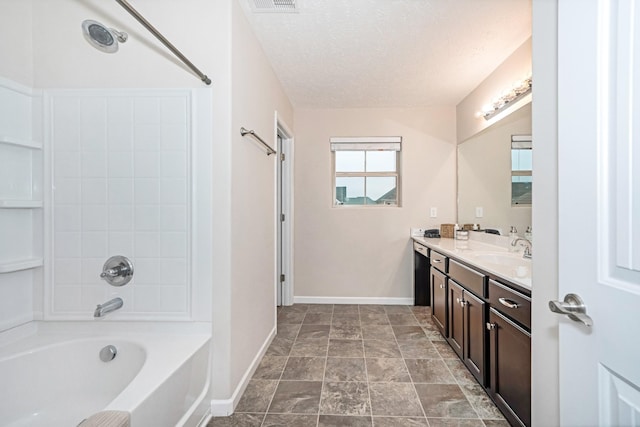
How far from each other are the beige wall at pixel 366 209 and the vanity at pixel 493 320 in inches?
40.6

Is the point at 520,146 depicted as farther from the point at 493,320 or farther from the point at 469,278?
the point at 493,320

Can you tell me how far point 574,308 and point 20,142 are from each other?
8.09ft

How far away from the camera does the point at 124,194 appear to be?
1.68 meters

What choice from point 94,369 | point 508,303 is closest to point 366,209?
point 508,303

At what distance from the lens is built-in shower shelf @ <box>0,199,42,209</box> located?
1.48 meters

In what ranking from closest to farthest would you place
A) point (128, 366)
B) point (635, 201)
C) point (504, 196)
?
1. point (635, 201)
2. point (128, 366)
3. point (504, 196)

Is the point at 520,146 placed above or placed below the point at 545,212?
above

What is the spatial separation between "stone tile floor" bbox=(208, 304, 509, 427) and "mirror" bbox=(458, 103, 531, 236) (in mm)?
1243

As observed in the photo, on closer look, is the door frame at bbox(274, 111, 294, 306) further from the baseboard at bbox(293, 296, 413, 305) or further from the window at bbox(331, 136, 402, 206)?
the window at bbox(331, 136, 402, 206)

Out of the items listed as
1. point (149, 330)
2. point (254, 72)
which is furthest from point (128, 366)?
point (254, 72)

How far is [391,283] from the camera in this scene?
145 inches

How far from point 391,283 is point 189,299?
2.64 metres

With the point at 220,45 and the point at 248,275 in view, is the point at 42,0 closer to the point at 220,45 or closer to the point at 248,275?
the point at 220,45

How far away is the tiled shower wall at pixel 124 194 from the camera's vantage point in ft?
5.50
